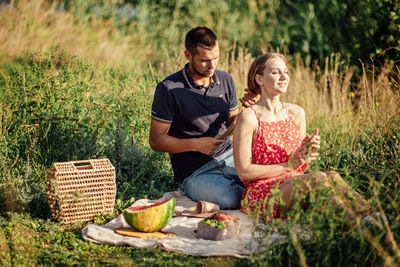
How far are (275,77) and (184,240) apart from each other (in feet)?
5.07

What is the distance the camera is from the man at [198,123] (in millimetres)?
4398

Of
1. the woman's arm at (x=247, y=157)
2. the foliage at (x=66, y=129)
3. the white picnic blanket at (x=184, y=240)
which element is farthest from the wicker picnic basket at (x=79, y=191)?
the woman's arm at (x=247, y=157)

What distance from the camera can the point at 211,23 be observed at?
11375 mm

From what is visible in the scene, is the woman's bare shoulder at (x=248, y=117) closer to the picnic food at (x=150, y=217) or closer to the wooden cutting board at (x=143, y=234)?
the picnic food at (x=150, y=217)

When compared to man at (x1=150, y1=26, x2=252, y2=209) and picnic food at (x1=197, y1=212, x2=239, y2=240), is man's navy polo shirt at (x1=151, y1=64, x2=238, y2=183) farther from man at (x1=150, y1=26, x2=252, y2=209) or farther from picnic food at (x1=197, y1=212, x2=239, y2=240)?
picnic food at (x1=197, y1=212, x2=239, y2=240)

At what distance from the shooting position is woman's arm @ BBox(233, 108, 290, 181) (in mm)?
3859

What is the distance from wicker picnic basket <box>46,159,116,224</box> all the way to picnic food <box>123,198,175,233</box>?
0.54 m

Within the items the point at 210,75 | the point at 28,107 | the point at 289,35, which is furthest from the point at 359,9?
the point at 28,107

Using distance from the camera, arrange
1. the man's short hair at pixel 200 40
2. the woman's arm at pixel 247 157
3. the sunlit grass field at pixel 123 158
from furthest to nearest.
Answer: the man's short hair at pixel 200 40 < the woman's arm at pixel 247 157 < the sunlit grass field at pixel 123 158

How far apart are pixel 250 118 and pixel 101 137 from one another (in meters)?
2.24

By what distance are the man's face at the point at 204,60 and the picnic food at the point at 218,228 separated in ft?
4.84

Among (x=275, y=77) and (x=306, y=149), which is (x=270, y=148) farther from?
(x=275, y=77)

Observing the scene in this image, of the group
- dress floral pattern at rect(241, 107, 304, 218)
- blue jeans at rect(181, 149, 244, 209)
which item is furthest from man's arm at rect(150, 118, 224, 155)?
dress floral pattern at rect(241, 107, 304, 218)

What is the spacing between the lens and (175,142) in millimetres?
4406
